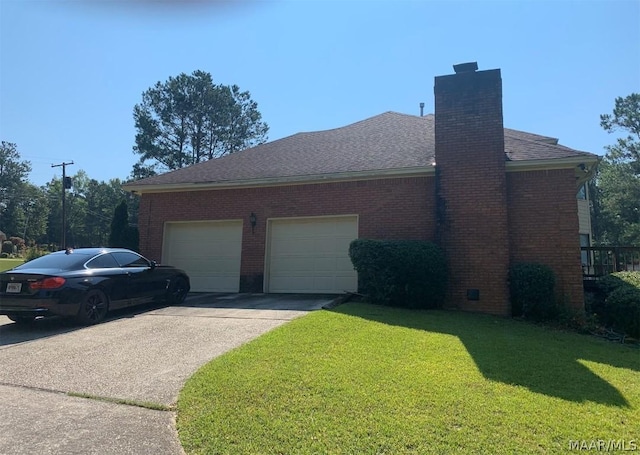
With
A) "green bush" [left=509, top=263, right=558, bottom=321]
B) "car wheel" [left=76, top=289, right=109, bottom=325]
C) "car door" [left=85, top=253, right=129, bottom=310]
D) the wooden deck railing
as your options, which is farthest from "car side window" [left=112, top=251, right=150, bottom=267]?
the wooden deck railing

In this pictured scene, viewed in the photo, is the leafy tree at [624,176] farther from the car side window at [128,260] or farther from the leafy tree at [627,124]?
the car side window at [128,260]

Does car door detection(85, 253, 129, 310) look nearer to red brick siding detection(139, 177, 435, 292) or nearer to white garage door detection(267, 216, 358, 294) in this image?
red brick siding detection(139, 177, 435, 292)

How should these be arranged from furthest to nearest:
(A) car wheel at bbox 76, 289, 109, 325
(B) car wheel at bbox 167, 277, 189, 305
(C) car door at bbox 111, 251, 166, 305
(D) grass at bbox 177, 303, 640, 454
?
1. (B) car wheel at bbox 167, 277, 189, 305
2. (C) car door at bbox 111, 251, 166, 305
3. (A) car wheel at bbox 76, 289, 109, 325
4. (D) grass at bbox 177, 303, 640, 454

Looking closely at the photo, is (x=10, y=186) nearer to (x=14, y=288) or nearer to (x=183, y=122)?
(x=183, y=122)

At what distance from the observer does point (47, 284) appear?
682cm

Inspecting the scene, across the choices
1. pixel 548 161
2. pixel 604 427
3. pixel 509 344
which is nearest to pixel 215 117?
pixel 548 161

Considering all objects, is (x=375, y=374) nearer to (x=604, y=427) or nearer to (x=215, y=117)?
(x=604, y=427)

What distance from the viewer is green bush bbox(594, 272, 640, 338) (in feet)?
26.6

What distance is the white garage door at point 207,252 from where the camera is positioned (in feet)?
41.7

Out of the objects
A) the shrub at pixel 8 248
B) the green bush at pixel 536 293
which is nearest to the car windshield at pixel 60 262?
the green bush at pixel 536 293

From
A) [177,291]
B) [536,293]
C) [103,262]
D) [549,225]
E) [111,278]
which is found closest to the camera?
[111,278]

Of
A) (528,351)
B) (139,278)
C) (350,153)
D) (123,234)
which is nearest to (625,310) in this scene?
(528,351)

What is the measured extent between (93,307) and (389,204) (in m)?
7.19

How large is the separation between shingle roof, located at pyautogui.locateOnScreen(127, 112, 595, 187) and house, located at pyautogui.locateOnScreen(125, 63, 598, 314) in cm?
7
